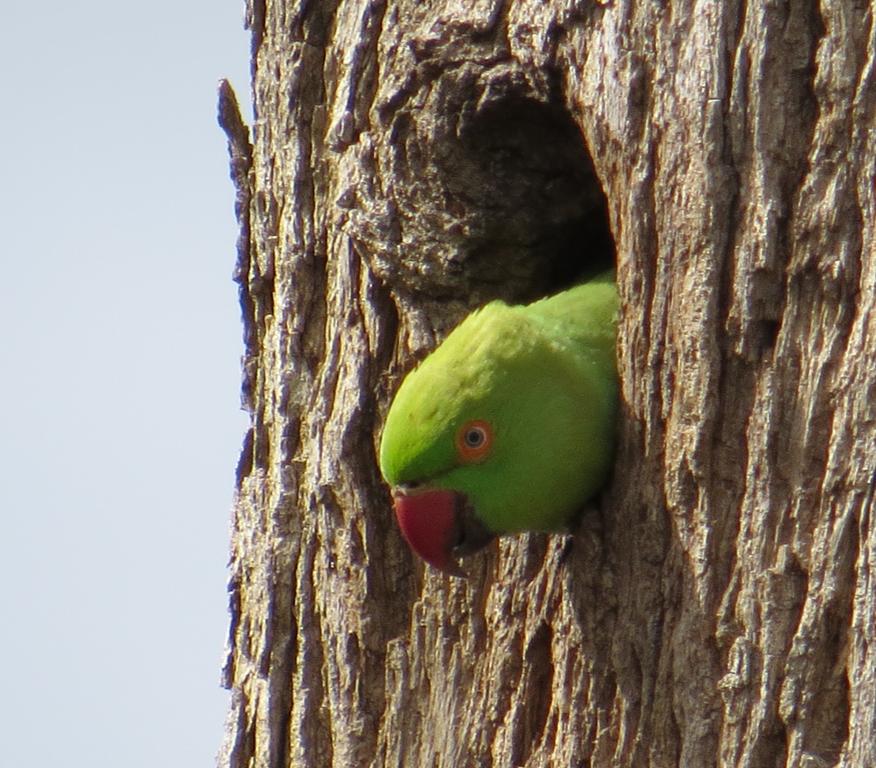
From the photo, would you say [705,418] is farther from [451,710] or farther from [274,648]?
[274,648]

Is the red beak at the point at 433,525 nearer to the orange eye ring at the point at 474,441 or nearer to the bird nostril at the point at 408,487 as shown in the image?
the bird nostril at the point at 408,487

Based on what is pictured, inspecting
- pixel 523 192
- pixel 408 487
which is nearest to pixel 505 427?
pixel 408 487

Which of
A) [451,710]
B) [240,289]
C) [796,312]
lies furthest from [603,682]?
[240,289]

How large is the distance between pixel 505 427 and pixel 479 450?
114mm

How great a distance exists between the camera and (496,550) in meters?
3.88

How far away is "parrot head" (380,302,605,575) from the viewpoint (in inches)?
139

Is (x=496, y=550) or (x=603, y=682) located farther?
(x=496, y=550)

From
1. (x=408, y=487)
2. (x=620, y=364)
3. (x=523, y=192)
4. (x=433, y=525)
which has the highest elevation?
(x=523, y=192)

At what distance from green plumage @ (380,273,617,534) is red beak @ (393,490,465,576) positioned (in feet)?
0.13

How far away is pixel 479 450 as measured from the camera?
11.7 feet

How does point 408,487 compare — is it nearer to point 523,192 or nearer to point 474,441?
point 474,441

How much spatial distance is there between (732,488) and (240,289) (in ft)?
7.09

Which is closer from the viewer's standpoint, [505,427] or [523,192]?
[505,427]

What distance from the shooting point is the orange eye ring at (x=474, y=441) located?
11.6 feet
